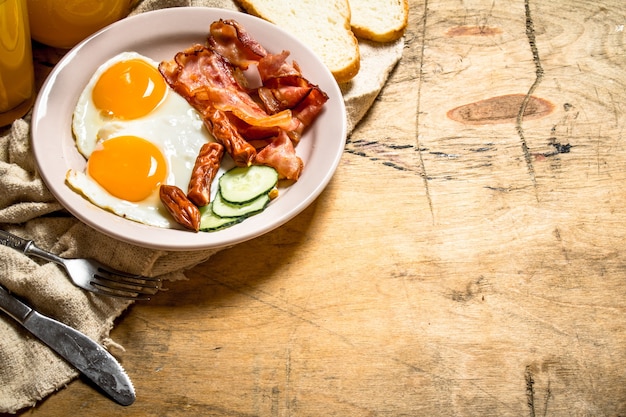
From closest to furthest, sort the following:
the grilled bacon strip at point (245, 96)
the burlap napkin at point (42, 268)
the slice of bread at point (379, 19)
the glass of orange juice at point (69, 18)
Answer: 1. the burlap napkin at point (42, 268)
2. the grilled bacon strip at point (245, 96)
3. the glass of orange juice at point (69, 18)
4. the slice of bread at point (379, 19)

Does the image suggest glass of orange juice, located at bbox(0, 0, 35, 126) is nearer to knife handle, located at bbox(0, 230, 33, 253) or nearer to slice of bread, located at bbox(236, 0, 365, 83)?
knife handle, located at bbox(0, 230, 33, 253)

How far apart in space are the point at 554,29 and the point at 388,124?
1142mm

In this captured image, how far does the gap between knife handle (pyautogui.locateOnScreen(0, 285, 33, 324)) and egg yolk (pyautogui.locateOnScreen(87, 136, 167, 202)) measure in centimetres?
50

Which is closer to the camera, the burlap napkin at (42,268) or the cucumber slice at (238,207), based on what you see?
the burlap napkin at (42,268)

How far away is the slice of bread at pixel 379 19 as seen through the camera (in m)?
3.28

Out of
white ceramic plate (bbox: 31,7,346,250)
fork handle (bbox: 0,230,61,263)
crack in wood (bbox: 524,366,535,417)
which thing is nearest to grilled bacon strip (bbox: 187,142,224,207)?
white ceramic plate (bbox: 31,7,346,250)

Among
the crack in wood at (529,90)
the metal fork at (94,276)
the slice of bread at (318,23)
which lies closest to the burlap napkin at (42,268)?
the metal fork at (94,276)

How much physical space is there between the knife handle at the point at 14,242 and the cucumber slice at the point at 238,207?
Answer: 2.15 feet

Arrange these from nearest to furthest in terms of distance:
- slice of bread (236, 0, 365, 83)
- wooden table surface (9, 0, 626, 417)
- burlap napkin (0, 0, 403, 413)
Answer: burlap napkin (0, 0, 403, 413), wooden table surface (9, 0, 626, 417), slice of bread (236, 0, 365, 83)

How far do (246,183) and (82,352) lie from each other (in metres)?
0.83

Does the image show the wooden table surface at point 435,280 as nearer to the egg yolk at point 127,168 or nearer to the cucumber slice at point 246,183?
the cucumber slice at point 246,183

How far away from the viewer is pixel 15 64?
2.62 meters

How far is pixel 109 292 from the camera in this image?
7.58 feet

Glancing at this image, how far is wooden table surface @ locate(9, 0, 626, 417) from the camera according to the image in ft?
7.47
